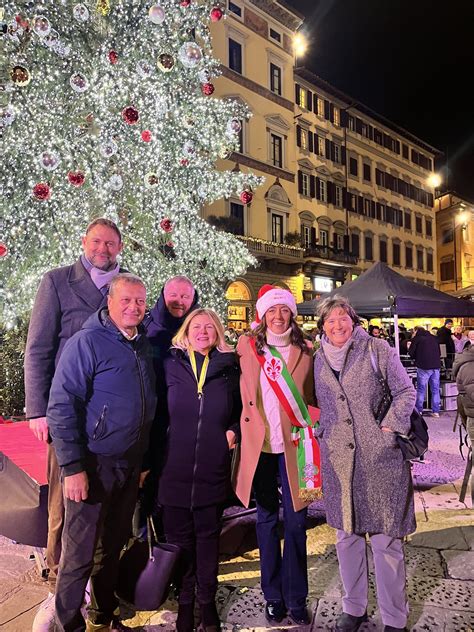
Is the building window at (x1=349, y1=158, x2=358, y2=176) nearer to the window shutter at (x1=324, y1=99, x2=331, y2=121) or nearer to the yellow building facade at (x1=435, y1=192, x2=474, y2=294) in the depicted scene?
the window shutter at (x1=324, y1=99, x2=331, y2=121)

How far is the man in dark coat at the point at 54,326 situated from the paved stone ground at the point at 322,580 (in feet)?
1.70

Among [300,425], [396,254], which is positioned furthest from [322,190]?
[300,425]

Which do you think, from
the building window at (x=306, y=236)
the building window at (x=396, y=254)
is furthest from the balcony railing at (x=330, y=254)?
the building window at (x=396, y=254)

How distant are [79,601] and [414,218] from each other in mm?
46047

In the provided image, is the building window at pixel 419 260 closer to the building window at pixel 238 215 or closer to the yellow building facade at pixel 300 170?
the yellow building facade at pixel 300 170

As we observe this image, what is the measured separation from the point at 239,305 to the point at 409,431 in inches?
871

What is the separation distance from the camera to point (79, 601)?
8.18 feet

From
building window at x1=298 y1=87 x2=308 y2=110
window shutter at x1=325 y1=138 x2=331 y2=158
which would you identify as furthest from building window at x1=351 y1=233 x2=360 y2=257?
building window at x1=298 y1=87 x2=308 y2=110

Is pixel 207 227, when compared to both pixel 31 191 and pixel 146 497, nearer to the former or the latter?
pixel 31 191

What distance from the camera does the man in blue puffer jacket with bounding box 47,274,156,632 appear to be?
242 centimetres

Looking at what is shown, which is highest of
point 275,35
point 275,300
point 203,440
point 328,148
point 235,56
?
point 275,35

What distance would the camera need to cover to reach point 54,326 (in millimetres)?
2918

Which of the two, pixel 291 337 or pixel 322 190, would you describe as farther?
pixel 322 190

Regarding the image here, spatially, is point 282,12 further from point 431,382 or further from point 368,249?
point 431,382
